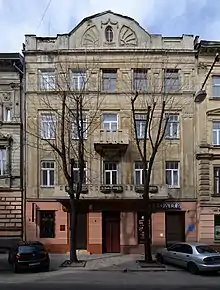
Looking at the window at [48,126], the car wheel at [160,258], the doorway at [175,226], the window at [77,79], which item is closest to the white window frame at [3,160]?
the window at [48,126]

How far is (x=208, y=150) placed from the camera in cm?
3391

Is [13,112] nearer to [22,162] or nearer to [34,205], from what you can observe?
[22,162]

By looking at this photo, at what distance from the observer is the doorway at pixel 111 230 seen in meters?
33.8

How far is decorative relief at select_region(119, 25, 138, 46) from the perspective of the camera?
34906 millimetres

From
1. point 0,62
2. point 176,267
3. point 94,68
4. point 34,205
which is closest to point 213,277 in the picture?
point 176,267

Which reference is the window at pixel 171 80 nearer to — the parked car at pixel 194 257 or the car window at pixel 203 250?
the parked car at pixel 194 257

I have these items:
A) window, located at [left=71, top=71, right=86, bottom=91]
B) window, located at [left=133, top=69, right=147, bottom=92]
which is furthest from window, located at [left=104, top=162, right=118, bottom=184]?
window, located at [left=71, top=71, right=86, bottom=91]

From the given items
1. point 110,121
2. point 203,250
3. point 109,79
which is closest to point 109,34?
point 109,79

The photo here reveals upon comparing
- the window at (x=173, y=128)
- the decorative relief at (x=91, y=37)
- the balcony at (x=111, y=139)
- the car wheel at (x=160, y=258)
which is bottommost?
the car wheel at (x=160, y=258)

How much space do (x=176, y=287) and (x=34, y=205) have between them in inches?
654

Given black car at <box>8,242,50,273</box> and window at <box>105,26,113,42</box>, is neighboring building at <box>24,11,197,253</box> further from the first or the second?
A: black car at <box>8,242,50,273</box>

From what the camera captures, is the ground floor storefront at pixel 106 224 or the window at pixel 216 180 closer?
the ground floor storefront at pixel 106 224

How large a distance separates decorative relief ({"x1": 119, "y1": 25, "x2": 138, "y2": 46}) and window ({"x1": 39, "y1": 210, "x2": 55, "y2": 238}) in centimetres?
1281

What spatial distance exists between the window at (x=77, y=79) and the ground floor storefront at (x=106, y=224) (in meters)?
7.89
